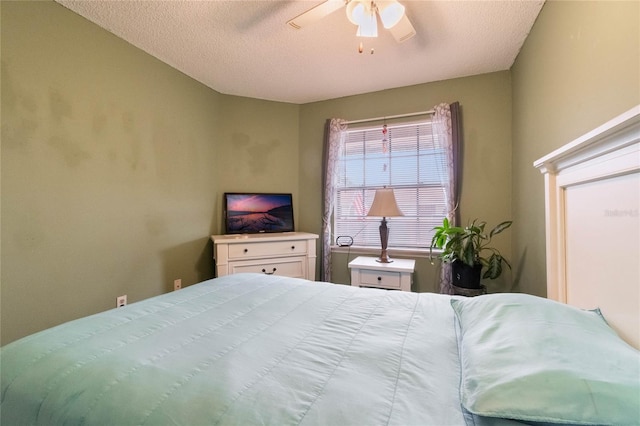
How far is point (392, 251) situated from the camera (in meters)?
2.77

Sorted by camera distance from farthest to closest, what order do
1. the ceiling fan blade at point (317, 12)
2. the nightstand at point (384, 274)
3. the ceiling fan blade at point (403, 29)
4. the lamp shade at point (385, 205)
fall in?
the lamp shade at point (385, 205) → the nightstand at point (384, 274) → the ceiling fan blade at point (403, 29) → the ceiling fan blade at point (317, 12)

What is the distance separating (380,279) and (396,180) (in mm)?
1094

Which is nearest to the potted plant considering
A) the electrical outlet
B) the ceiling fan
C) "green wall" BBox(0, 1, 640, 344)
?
"green wall" BBox(0, 1, 640, 344)

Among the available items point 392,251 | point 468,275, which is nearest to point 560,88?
point 468,275

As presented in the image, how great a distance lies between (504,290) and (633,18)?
215cm

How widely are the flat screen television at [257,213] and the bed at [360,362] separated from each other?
1.83m

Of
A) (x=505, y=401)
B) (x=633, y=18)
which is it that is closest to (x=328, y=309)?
(x=505, y=401)

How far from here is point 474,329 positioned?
0.86 m

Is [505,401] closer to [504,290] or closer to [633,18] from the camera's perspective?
[633,18]

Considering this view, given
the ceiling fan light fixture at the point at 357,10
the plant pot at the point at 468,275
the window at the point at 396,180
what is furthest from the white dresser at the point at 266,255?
the ceiling fan light fixture at the point at 357,10

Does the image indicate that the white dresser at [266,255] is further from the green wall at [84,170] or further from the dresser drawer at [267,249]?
the green wall at [84,170]

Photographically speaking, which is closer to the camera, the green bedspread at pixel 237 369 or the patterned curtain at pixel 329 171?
the green bedspread at pixel 237 369

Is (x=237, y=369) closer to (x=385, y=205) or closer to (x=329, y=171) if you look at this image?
(x=385, y=205)

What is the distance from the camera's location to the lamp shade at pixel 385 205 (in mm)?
2441
